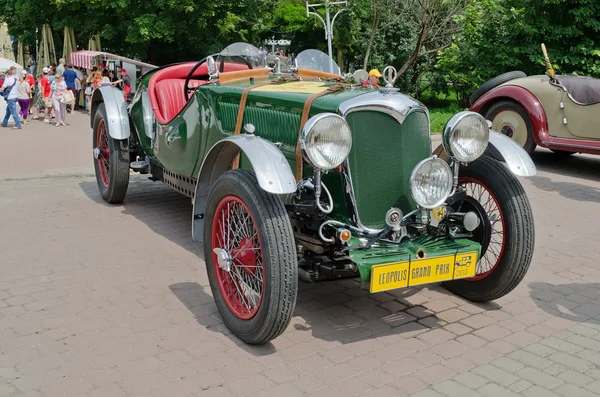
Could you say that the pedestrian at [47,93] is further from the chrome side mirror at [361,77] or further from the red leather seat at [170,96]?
the chrome side mirror at [361,77]

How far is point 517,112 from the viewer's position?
9.71 meters

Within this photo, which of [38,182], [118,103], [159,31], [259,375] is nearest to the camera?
[259,375]

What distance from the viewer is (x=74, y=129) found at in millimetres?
14953

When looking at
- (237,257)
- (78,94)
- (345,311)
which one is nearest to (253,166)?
(237,257)

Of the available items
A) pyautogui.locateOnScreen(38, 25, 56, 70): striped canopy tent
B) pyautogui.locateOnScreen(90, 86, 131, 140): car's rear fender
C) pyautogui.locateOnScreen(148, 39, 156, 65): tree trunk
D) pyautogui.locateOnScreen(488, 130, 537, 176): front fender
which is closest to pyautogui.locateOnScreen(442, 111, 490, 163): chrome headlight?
pyautogui.locateOnScreen(488, 130, 537, 176): front fender

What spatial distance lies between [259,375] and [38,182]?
236 inches

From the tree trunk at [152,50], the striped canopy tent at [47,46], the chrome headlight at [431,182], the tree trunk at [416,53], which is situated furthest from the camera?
the striped canopy tent at [47,46]

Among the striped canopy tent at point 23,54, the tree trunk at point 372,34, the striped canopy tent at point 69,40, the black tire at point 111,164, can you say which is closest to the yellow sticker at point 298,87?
the black tire at point 111,164

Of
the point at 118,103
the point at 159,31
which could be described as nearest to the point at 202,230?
the point at 118,103

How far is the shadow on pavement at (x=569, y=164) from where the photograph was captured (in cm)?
927

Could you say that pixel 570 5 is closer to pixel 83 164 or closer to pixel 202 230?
pixel 83 164

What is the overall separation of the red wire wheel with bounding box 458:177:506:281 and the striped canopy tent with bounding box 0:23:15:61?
2959cm

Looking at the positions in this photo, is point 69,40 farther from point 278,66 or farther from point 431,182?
point 431,182

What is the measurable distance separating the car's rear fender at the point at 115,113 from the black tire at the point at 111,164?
0.34 ft
